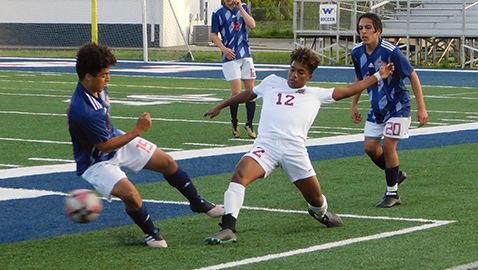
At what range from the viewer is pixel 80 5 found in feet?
137

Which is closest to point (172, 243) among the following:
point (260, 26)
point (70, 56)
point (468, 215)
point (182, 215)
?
point (182, 215)

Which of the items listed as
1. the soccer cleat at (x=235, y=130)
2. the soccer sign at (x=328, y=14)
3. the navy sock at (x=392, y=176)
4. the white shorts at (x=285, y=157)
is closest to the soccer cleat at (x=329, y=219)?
the white shorts at (x=285, y=157)

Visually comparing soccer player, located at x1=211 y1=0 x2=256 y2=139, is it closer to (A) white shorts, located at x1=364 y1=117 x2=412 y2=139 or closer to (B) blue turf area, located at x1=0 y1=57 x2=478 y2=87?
(A) white shorts, located at x1=364 y1=117 x2=412 y2=139

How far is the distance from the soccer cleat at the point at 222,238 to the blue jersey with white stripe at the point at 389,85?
2.18 m

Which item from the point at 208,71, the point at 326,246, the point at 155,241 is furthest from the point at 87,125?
the point at 208,71

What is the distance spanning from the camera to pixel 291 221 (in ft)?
21.3

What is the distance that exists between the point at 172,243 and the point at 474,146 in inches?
224

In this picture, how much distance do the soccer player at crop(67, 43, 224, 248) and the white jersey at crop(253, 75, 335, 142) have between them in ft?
3.20

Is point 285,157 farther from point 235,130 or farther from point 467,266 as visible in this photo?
point 235,130

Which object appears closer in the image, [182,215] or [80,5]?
[182,215]

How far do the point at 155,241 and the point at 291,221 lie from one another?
1271 millimetres

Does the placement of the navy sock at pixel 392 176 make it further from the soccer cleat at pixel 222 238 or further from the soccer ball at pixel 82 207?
the soccer ball at pixel 82 207

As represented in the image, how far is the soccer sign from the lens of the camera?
2719 cm

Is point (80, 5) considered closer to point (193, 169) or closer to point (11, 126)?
point (11, 126)
